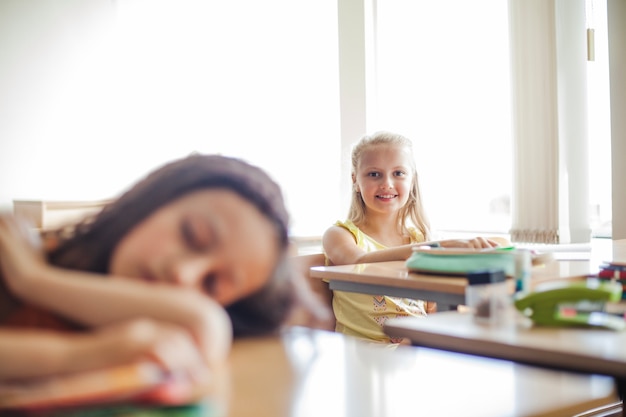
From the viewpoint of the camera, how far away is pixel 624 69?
3.17 metres

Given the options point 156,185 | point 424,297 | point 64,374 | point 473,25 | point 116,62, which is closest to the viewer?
point 64,374

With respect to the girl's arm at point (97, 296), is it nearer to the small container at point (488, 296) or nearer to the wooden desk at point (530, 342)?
the wooden desk at point (530, 342)

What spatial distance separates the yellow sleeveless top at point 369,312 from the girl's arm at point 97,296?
155cm

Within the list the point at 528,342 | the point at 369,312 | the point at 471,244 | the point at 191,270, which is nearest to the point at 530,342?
the point at 528,342

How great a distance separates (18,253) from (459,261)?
1.08 metres

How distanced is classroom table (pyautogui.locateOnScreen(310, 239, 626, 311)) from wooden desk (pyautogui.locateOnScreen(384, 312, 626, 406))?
302mm

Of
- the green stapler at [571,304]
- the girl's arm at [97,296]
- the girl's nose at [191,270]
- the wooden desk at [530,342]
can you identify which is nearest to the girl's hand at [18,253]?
the girl's arm at [97,296]

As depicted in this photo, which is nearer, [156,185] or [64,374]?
[64,374]

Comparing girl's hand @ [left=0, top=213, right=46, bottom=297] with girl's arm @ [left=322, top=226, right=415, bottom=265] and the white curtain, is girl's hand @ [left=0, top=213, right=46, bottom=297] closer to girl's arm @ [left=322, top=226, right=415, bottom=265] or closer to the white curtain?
girl's arm @ [left=322, top=226, right=415, bottom=265]

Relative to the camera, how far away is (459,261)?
5.21 feet

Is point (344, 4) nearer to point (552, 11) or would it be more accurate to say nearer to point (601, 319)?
point (552, 11)

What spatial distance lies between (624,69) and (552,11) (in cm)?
42

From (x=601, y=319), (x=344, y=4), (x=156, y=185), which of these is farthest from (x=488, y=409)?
(x=344, y=4)

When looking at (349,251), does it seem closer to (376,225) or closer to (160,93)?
(376,225)
